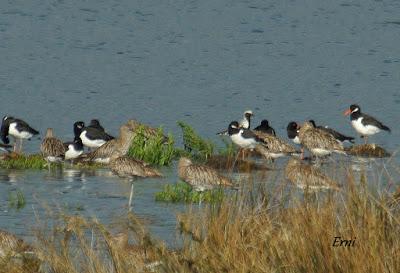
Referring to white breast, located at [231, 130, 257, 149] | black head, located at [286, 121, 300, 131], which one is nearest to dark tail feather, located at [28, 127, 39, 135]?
white breast, located at [231, 130, 257, 149]

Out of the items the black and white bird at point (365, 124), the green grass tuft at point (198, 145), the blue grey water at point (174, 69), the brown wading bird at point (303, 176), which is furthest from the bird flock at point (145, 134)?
the brown wading bird at point (303, 176)

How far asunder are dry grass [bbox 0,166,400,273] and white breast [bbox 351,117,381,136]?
17565 mm

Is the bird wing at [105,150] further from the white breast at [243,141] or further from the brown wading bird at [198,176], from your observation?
the brown wading bird at [198,176]

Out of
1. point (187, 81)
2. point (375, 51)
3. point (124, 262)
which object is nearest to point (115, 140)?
point (187, 81)

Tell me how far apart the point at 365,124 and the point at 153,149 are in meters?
6.38

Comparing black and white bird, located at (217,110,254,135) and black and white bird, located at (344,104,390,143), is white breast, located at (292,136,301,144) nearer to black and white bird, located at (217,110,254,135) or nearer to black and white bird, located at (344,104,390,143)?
black and white bird, located at (217,110,254,135)

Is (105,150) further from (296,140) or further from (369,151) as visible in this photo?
(369,151)

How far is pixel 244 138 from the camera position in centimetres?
2734

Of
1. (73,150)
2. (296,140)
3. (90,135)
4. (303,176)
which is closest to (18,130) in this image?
(90,135)

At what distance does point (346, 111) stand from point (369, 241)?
73.7 ft

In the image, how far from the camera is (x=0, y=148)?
87.6ft

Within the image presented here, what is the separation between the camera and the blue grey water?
24.0m

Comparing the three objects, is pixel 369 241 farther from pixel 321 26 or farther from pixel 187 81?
pixel 321 26

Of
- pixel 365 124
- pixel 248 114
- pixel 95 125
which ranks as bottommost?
pixel 95 125
